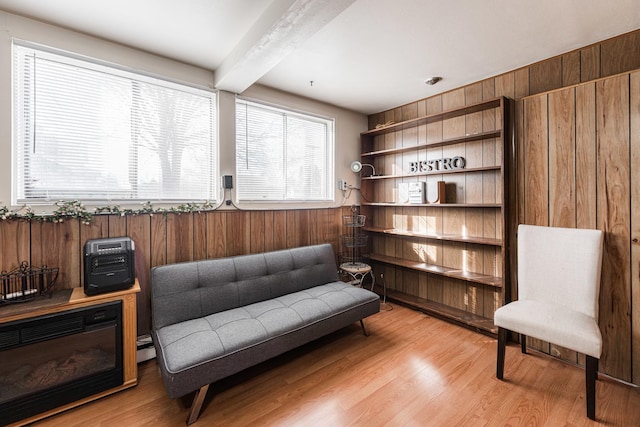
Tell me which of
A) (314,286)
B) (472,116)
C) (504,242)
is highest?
(472,116)

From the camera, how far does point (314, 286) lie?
291 cm

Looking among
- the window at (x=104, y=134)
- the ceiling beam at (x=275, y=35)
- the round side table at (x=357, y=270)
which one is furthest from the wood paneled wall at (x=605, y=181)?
the window at (x=104, y=134)

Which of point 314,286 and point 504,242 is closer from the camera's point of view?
point 504,242

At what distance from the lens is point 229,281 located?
240cm

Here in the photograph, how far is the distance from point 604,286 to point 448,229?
4.40 ft

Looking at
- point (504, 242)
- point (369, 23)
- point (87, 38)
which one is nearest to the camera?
point (369, 23)

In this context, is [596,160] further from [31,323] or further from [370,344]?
[31,323]

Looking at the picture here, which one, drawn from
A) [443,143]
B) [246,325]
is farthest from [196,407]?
[443,143]

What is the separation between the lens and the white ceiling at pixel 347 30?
1746 mm

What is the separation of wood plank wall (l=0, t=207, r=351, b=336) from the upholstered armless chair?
209cm

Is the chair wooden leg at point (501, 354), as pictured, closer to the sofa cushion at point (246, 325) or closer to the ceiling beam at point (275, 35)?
the sofa cushion at point (246, 325)

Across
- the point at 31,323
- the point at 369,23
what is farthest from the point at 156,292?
the point at 369,23

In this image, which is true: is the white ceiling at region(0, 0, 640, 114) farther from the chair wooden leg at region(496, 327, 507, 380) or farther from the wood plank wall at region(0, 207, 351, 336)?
the chair wooden leg at region(496, 327, 507, 380)

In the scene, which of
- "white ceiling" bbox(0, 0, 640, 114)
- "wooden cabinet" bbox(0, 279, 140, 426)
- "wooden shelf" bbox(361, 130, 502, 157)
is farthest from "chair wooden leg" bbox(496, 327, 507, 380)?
"wooden cabinet" bbox(0, 279, 140, 426)
